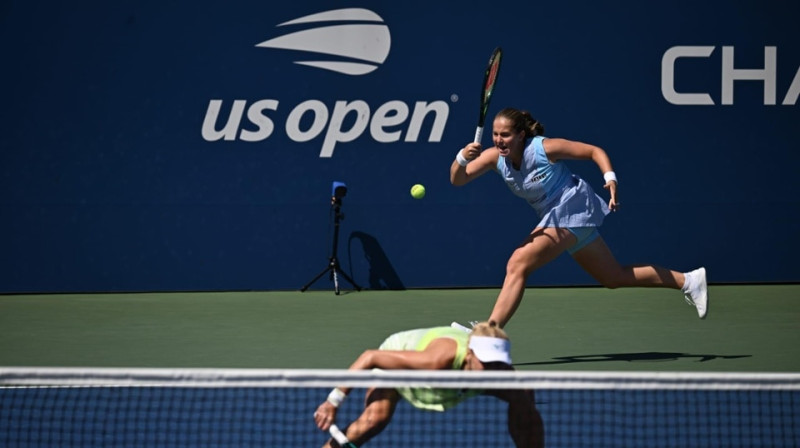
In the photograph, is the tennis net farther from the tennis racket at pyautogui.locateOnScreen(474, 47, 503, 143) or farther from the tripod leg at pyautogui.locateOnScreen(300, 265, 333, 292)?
the tripod leg at pyautogui.locateOnScreen(300, 265, 333, 292)

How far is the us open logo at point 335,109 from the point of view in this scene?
399 inches

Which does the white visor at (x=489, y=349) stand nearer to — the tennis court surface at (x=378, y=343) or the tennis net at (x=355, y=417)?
the tennis court surface at (x=378, y=343)

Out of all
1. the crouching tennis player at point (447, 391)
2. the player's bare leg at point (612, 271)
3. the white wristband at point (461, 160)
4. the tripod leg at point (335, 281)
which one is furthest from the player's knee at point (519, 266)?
the tripod leg at point (335, 281)

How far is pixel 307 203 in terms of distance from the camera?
1028cm

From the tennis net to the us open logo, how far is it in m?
4.76

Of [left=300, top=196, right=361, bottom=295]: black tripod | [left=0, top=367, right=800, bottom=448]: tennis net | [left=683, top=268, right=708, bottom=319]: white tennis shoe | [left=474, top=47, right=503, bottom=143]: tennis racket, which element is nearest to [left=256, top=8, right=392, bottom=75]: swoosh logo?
[left=300, top=196, right=361, bottom=295]: black tripod

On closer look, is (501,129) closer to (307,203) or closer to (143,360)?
(143,360)

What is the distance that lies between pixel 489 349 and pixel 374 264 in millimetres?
6328

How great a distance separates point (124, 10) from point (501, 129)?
15.1 feet

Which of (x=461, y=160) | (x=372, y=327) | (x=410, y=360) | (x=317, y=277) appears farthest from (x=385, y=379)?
(x=317, y=277)

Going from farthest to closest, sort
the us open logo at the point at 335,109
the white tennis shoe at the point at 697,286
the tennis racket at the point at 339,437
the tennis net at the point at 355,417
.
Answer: the us open logo at the point at 335,109
the white tennis shoe at the point at 697,286
the tennis net at the point at 355,417
the tennis racket at the point at 339,437

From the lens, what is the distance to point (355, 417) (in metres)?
5.06

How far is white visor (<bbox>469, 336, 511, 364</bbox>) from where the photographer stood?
4.08m

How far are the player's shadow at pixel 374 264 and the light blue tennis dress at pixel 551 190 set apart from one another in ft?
12.3
